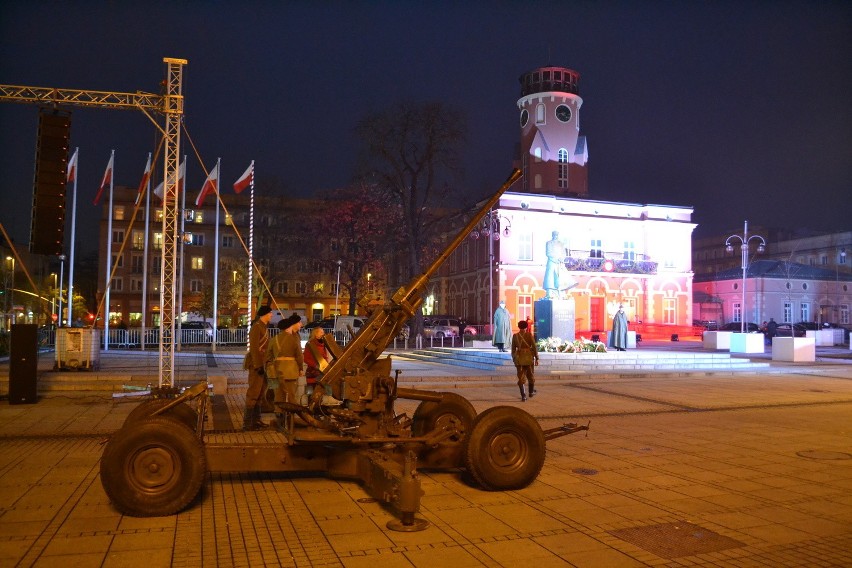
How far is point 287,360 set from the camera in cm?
865

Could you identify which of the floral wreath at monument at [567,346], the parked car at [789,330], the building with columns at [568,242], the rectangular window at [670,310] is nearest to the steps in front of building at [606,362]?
the floral wreath at monument at [567,346]

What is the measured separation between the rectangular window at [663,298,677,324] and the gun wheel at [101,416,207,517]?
169 ft

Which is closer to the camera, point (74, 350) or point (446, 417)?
point (446, 417)

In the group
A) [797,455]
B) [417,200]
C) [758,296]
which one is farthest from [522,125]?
[797,455]

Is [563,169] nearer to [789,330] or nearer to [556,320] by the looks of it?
[789,330]

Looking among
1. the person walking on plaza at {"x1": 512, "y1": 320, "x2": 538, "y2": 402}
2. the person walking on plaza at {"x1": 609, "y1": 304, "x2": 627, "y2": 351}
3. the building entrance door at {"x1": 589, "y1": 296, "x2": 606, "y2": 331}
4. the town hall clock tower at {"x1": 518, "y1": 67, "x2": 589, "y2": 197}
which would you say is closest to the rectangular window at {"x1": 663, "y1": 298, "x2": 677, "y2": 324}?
the building entrance door at {"x1": 589, "y1": 296, "x2": 606, "y2": 331}

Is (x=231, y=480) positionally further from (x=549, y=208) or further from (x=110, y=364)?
(x=549, y=208)

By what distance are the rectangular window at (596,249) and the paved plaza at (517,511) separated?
40.4 meters

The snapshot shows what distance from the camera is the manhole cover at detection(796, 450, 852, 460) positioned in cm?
927

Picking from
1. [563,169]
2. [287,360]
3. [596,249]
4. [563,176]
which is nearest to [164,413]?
[287,360]

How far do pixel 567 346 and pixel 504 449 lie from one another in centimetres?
1796

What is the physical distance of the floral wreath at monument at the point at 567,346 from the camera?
81.6ft

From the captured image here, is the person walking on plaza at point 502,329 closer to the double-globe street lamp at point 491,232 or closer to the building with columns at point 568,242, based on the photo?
the double-globe street lamp at point 491,232

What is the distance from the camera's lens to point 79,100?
14.8 metres
